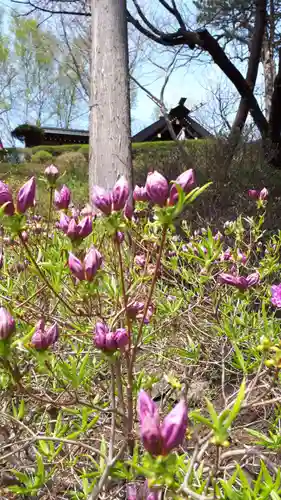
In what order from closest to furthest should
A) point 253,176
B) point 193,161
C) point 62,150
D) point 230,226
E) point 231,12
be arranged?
1. point 230,226
2. point 253,176
3. point 193,161
4. point 231,12
5. point 62,150

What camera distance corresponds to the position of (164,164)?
6.15 metres

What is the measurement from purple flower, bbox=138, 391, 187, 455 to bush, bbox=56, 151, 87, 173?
34.4 ft

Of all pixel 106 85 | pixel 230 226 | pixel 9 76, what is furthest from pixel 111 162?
pixel 9 76

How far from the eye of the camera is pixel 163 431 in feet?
1.75

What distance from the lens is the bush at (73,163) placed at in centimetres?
1126

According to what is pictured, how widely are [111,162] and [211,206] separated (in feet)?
4.54

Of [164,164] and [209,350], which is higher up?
[164,164]

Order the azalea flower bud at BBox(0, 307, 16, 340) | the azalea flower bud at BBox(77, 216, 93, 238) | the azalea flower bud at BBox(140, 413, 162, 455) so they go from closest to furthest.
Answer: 1. the azalea flower bud at BBox(140, 413, 162, 455)
2. the azalea flower bud at BBox(0, 307, 16, 340)
3. the azalea flower bud at BBox(77, 216, 93, 238)

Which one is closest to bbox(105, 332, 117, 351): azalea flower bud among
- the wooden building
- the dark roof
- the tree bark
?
the tree bark

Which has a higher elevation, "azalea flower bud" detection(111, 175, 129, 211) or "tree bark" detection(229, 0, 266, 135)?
"tree bark" detection(229, 0, 266, 135)

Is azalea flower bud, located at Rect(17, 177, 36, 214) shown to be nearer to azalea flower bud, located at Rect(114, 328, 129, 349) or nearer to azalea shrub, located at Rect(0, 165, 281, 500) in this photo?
azalea shrub, located at Rect(0, 165, 281, 500)

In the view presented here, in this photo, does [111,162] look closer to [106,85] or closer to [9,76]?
[106,85]

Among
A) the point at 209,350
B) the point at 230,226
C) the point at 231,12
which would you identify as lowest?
the point at 209,350

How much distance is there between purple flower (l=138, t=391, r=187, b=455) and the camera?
0.53 meters
